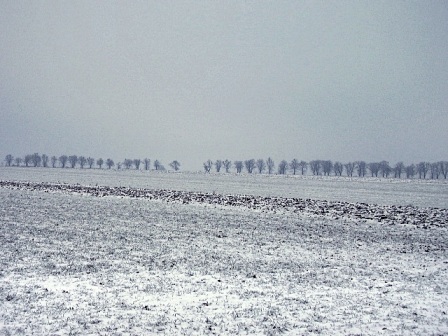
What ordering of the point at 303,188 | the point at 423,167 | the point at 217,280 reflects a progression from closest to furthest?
the point at 217,280 < the point at 303,188 < the point at 423,167

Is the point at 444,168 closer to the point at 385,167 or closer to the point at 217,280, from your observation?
the point at 385,167

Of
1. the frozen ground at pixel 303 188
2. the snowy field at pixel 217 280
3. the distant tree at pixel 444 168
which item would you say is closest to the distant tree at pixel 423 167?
the distant tree at pixel 444 168

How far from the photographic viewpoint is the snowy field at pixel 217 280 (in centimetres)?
647

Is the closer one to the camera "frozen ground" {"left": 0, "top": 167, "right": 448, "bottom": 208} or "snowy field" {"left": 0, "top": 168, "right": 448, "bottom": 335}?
"snowy field" {"left": 0, "top": 168, "right": 448, "bottom": 335}

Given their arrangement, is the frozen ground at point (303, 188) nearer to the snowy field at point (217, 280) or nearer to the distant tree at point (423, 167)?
the snowy field at point (217, 280)

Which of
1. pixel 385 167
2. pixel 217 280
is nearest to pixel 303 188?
pixel 217 280

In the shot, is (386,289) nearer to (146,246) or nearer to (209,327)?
(209,327)

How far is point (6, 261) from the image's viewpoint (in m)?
10.3

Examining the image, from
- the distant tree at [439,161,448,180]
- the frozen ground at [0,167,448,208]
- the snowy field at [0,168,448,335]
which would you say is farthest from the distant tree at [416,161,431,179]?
the snowy field at [0,168,448,335]

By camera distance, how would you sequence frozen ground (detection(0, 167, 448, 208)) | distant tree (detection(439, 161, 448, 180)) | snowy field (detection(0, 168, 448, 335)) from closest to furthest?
snowy field (detection(0, 168, 448, 335)), frozen ground (detection(0, 167, 448, 208)), distant tree (detection(439, 161, 448, 180))

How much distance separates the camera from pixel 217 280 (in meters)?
9.20

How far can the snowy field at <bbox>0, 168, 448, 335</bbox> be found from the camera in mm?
6473

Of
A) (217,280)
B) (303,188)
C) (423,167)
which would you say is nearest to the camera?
(217,280)

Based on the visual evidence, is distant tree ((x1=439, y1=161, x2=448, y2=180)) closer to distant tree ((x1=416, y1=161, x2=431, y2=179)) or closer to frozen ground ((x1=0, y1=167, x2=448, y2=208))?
distant tree ((x1=416, y1=161, x2=431, y2=179))
